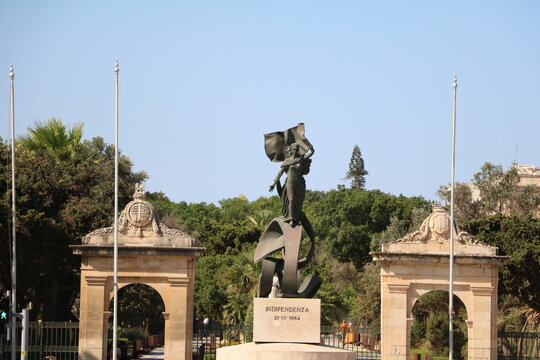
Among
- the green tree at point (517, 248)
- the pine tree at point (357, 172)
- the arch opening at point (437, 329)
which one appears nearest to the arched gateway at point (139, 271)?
the arch opening at point (437, 329)

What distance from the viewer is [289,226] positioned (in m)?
31.1

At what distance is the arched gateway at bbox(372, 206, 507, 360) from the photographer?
45.2 meters

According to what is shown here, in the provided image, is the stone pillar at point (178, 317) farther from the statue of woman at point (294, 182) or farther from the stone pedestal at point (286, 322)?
the stone pedestal at point (286, 322)

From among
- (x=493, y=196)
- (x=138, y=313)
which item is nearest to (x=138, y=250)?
(x=138, y=313)

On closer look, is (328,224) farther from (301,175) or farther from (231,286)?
(301,175)

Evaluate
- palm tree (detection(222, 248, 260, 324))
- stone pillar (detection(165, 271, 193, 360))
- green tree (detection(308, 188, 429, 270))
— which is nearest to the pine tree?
green tree (detection(308, 188, 429, 270))

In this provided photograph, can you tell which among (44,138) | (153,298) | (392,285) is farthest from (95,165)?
(392,285)

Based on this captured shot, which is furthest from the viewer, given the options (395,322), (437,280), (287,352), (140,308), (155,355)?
(140,308)

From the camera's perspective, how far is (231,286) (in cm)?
5647

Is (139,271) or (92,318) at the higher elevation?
(139,271)

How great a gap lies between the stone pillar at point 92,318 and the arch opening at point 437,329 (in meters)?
13.9

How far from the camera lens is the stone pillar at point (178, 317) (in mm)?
44500

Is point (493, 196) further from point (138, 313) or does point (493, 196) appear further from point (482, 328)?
point (482, 328)

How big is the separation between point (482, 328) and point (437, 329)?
11.8 m
